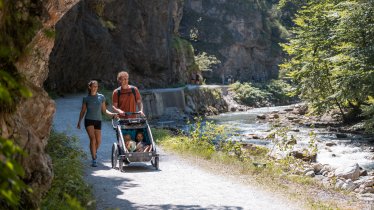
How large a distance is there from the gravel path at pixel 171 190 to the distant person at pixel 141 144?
0.46 m

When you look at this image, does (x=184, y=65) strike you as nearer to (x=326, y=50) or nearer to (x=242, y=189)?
(x=326, y=50)

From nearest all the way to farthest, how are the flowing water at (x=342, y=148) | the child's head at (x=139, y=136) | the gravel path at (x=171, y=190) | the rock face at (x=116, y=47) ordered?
1. the gravel path at (x=171, y=190)
2. the child's head at (x=139, y=136)
3. the flowing water at (x=342, y=148)
4. the rock face at (x=116, y=47)

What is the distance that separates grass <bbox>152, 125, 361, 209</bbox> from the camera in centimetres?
868

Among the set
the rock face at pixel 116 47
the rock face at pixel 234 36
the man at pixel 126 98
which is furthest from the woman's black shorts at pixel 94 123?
the rock face at pixel 234 36

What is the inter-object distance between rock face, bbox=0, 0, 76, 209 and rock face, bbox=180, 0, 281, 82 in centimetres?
6966

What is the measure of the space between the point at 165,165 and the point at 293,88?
23449 millimetres

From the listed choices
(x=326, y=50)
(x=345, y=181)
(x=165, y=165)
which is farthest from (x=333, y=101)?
(x=165, y=165)

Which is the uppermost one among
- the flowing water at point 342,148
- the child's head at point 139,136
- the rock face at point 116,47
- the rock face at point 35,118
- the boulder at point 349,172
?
the rock face at point 116,47

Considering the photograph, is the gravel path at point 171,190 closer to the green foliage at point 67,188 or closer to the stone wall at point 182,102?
the green foliage at point 67,188

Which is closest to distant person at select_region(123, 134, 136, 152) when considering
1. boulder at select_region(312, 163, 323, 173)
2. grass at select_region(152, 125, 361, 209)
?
grass at select_region(152, 125, 361, 209)

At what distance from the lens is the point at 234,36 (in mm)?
80250

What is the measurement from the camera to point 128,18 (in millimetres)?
41031

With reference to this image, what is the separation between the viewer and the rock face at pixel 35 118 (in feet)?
13.3

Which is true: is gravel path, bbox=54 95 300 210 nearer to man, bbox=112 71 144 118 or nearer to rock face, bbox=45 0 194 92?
man, bbox=112 71 144 118
